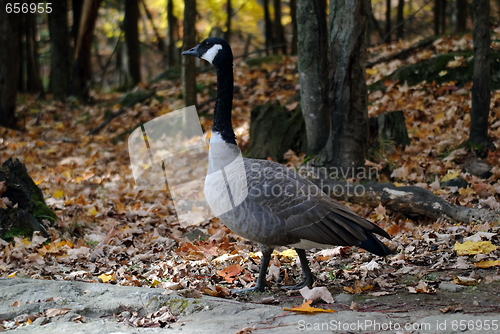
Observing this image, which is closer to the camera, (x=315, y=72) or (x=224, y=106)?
(x=224, y=106)

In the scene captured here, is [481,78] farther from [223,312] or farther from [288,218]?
[223,312]

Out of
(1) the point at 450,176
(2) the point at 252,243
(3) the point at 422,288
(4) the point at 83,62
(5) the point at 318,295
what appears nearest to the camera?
(5) the point at 318,295

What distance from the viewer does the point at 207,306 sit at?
358 cm

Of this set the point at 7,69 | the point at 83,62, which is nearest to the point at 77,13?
the point at 83,62

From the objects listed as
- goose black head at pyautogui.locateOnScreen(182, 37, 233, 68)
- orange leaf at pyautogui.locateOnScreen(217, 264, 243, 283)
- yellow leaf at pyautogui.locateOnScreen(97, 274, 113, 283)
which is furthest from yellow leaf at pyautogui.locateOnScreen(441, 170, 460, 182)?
yellow leaf at pyautogui.locateOnScreen(97, 274, 113, 283)

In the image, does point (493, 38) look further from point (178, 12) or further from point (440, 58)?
point (178, 12)

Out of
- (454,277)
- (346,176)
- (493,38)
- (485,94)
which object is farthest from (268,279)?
(493,38)

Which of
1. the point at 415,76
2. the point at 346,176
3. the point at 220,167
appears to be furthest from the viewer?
the point at 415,76

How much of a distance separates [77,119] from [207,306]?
1210cm

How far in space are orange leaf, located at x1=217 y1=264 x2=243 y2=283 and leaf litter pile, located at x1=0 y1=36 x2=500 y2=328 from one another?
0.01 m

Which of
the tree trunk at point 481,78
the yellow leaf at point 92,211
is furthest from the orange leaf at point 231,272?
the tree trunk at point 481,78

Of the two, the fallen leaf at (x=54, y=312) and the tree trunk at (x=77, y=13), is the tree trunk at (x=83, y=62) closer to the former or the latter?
the tree trunk at (x=77, y=13)

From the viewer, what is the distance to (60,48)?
1631 cm

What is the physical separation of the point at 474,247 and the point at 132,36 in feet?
51.0
